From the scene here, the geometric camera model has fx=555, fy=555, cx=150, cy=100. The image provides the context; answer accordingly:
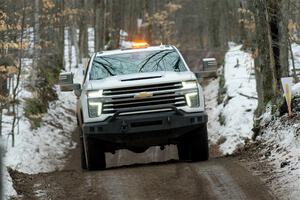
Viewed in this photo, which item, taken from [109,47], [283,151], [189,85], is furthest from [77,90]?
[109,47]

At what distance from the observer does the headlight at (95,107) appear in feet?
29.1

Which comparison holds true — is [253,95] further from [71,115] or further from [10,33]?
[10,33]

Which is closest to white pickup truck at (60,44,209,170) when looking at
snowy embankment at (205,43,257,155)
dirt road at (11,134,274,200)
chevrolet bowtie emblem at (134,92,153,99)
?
chevrolet bowtie emblem at (134,92,153,99)

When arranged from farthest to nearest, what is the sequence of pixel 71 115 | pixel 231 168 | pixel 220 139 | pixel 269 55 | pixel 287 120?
pixel 71 115, pixel 220 139, pixel 269 55, pixel 287 120, pixel 231 168

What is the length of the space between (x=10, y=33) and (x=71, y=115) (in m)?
9.32

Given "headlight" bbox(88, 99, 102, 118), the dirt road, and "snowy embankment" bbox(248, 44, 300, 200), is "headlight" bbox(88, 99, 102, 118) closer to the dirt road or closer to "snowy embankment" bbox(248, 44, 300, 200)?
the dirt road

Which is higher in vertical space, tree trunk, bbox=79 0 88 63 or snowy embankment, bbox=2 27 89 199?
tree trunk, bbox=79 0 88 63

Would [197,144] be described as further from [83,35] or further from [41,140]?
[83,35]

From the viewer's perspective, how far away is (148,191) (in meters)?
7.30

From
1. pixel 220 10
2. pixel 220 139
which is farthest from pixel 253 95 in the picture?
pixel 220 10

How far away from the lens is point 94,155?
931cm

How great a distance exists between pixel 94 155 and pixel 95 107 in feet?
2.97

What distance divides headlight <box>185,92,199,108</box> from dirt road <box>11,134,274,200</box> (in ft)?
3.21

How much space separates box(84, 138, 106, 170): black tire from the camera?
360 inches
